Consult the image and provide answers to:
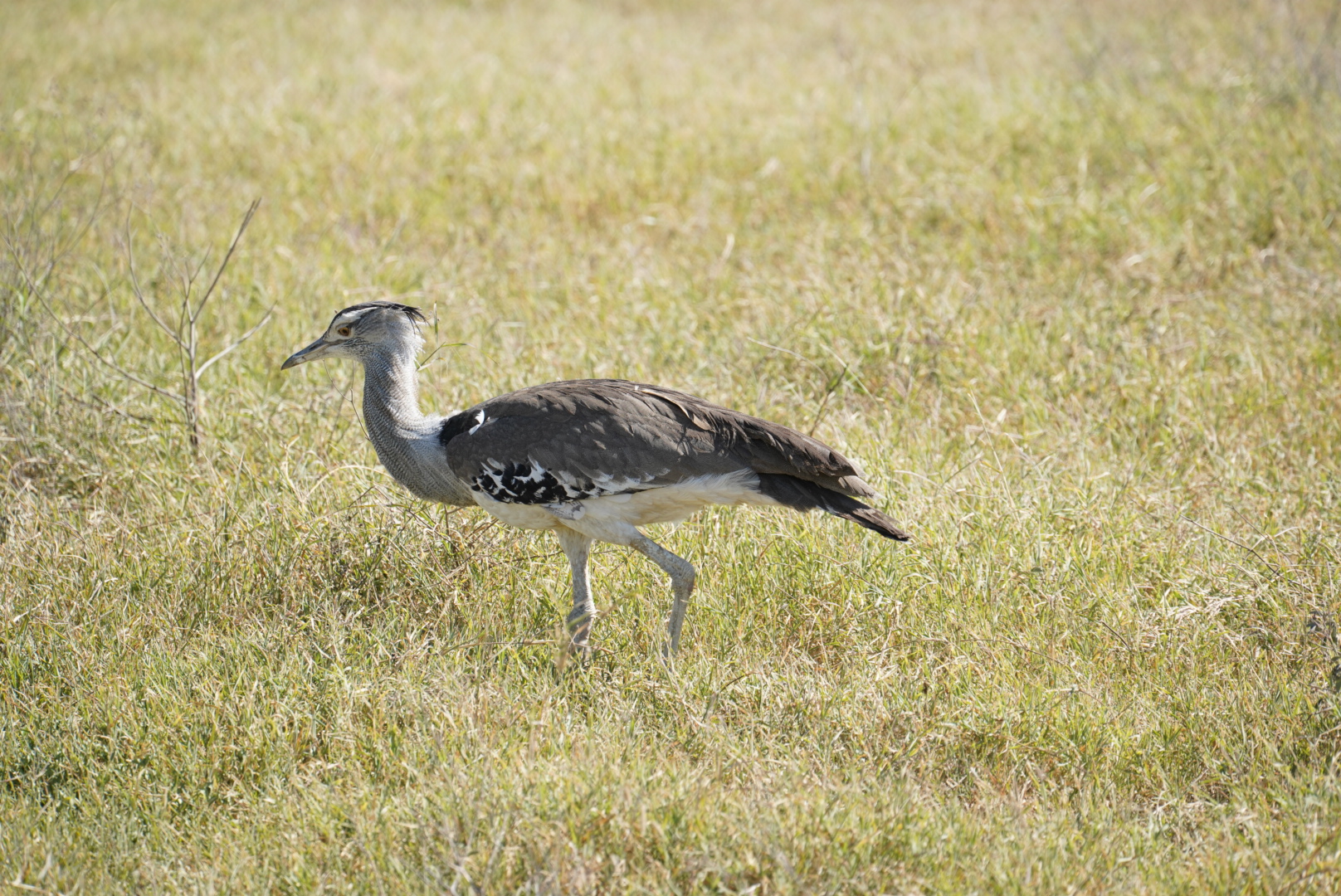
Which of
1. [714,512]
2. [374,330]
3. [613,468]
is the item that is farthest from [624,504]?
[374,330]

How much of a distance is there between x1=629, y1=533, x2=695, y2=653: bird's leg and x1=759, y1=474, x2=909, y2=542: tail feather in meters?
0.37

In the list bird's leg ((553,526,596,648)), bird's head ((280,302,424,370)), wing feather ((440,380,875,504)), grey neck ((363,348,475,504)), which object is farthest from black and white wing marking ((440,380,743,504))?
bird's head ((280,302,424,370))

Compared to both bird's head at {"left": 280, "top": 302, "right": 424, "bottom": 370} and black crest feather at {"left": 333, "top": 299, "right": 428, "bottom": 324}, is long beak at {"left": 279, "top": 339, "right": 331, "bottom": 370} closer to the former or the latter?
bird's head at {"left": 280, "top": 302, "right": 424, "bottom": 370}

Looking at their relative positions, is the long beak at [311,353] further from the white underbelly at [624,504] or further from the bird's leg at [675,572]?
the bird's leg at [675,572]

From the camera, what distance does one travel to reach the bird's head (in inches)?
164

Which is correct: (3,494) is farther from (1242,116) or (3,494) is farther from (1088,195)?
(1242,116)

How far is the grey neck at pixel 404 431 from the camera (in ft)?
13.1

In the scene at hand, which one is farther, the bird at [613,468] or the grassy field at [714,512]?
the bird at [613,468]

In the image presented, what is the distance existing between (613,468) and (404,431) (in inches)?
31.6

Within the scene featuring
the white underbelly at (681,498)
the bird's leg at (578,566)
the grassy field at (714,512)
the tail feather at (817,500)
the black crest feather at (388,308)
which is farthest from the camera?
the black crest feather at (388,308)

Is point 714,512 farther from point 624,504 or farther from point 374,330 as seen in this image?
point 374,330

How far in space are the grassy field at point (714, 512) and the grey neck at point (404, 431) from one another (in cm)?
34

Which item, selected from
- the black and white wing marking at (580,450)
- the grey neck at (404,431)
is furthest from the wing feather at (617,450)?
the grey neck at (404,431)

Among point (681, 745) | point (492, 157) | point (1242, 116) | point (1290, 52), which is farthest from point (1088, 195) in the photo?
point (681, 745)
